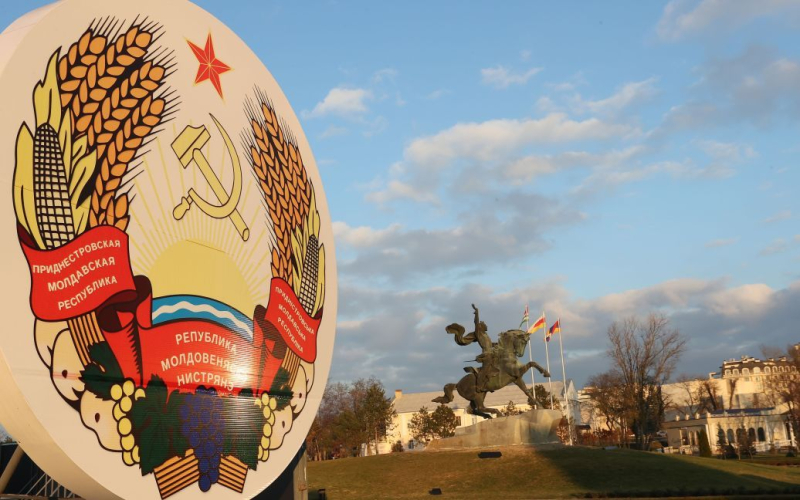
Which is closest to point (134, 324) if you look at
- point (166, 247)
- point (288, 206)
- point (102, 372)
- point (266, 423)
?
point (102, 372)

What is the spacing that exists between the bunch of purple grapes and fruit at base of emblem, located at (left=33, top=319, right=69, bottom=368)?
2.31 metres

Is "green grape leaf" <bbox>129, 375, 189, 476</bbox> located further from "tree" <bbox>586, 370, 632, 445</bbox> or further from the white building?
the white building

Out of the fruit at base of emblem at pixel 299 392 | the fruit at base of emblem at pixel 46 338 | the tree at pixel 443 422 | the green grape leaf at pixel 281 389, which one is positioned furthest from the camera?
the tree at pixel 443 422

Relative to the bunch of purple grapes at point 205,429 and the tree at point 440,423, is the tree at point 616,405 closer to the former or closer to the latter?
the tree at point 440,423

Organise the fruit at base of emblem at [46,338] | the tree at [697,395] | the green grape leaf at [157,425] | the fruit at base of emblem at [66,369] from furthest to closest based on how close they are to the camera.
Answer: the tree at [697,395] < the green grape leaf at [157,425] < the fruit at base of emblem at [66,369] < the fruit at base of emblem at [46,338]

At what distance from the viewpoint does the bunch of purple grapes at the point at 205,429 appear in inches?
388

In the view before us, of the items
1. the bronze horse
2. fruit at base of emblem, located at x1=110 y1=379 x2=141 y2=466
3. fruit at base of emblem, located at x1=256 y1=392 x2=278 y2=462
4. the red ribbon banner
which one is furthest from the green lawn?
fruit at base of emblem, located at x1=110 y1=379 x2=141 y2=466

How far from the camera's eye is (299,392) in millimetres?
12820

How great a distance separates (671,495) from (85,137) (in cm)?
2043

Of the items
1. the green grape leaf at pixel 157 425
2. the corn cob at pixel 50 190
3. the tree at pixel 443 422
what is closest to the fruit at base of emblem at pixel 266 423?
the green grape leaf at pixel 157 425

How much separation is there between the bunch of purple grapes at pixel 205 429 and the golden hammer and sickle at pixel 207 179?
2.53 metres

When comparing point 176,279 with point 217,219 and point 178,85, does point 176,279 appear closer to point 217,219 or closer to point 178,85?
point 217,219

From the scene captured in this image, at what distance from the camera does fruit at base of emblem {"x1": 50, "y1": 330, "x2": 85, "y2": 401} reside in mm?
7832

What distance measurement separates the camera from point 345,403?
272 feet
